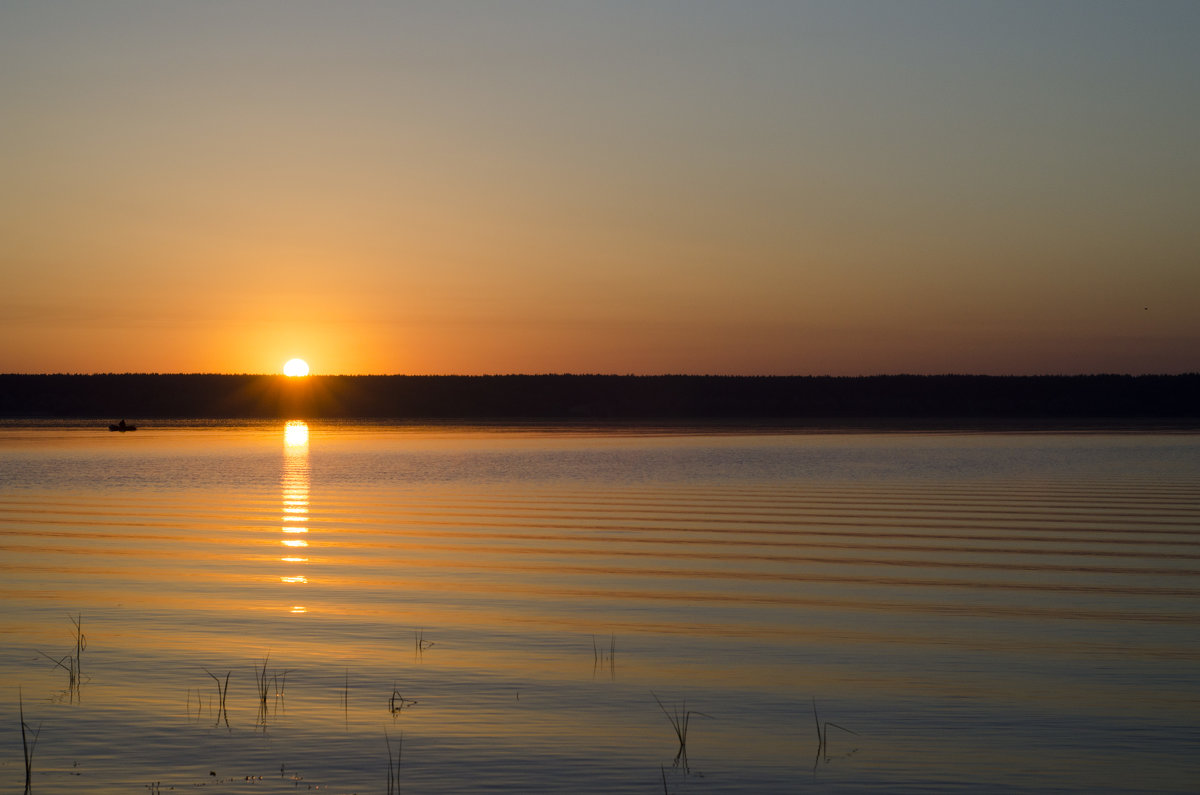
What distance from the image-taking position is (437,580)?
56.2 ft

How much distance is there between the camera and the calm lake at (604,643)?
29.2 feet

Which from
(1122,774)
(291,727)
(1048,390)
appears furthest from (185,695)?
(1048,390)

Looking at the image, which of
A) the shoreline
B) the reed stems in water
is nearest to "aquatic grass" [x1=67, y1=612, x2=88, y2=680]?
the reed stems in water

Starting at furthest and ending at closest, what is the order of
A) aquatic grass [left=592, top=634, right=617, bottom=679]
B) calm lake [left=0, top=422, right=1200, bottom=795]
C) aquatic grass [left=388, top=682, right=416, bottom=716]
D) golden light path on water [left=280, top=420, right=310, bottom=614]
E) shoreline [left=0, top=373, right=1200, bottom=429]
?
1. shoreline [left=0, top=373, right=1200, bottom=429]
2. golden light path on water [left=280, top=420, right=310, bottom=614]
3. aquatic grass [left=592, top=634, right=617, bottom=679]
4. aquatic grass [left=388, top=682, right=416, bottom=716]
5. calm lake [left=0, top=422, right=1200, bottom=795]

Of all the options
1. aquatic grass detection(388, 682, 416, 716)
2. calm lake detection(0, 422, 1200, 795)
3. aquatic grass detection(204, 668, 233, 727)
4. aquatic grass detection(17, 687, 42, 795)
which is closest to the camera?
aquatic grass detection(17, 687, 42, 795)

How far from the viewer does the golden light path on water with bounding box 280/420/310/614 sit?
1777 cm

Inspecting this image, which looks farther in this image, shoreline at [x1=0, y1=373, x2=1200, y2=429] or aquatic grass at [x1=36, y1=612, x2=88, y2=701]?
shoreline at [x1=0, y1=373, x2=1200, y2=429]

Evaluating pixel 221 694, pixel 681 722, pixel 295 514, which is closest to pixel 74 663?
pixel 221 694

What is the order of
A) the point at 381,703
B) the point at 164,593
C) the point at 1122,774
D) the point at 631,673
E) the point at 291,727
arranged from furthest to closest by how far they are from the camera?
the point at 164,593 → the point at 631,673 → the point at 381,703 → the point at 291,727 → the point at 1122,774

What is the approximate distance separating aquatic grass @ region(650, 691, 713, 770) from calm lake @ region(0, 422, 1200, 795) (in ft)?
0.13

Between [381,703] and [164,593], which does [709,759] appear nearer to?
[381,703]

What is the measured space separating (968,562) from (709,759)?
10.6 m

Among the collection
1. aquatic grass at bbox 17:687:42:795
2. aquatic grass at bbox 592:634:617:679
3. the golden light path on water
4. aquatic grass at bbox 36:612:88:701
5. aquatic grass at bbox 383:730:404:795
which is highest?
the golden light path on water

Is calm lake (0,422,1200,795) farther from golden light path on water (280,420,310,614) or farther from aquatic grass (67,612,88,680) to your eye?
golden light path on water (280,420,310,614)
